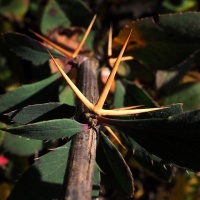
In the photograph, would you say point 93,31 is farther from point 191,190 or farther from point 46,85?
point 191,190

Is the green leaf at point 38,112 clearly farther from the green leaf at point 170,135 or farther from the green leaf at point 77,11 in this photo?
Result: the green leaf at point 77,11

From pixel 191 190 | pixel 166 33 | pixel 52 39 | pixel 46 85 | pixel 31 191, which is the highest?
pixel 52 39

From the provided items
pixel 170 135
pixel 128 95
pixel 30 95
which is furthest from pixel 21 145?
pixel 170 135

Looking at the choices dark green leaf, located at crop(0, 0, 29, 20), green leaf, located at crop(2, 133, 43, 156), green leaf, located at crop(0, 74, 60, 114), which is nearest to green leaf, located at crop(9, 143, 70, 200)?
green leaf, located at crop(0, 74, 60, 114)

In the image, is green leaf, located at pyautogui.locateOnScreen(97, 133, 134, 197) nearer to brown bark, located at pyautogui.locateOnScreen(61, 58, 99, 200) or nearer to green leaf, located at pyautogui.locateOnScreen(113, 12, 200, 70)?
brown bark, located at pyautogui.locateOnScreen(61, 58, 99, 200)

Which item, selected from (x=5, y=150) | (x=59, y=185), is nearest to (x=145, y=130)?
(x=59, y=185)

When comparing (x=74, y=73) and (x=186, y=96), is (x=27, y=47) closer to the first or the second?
(x=74, y=73)
